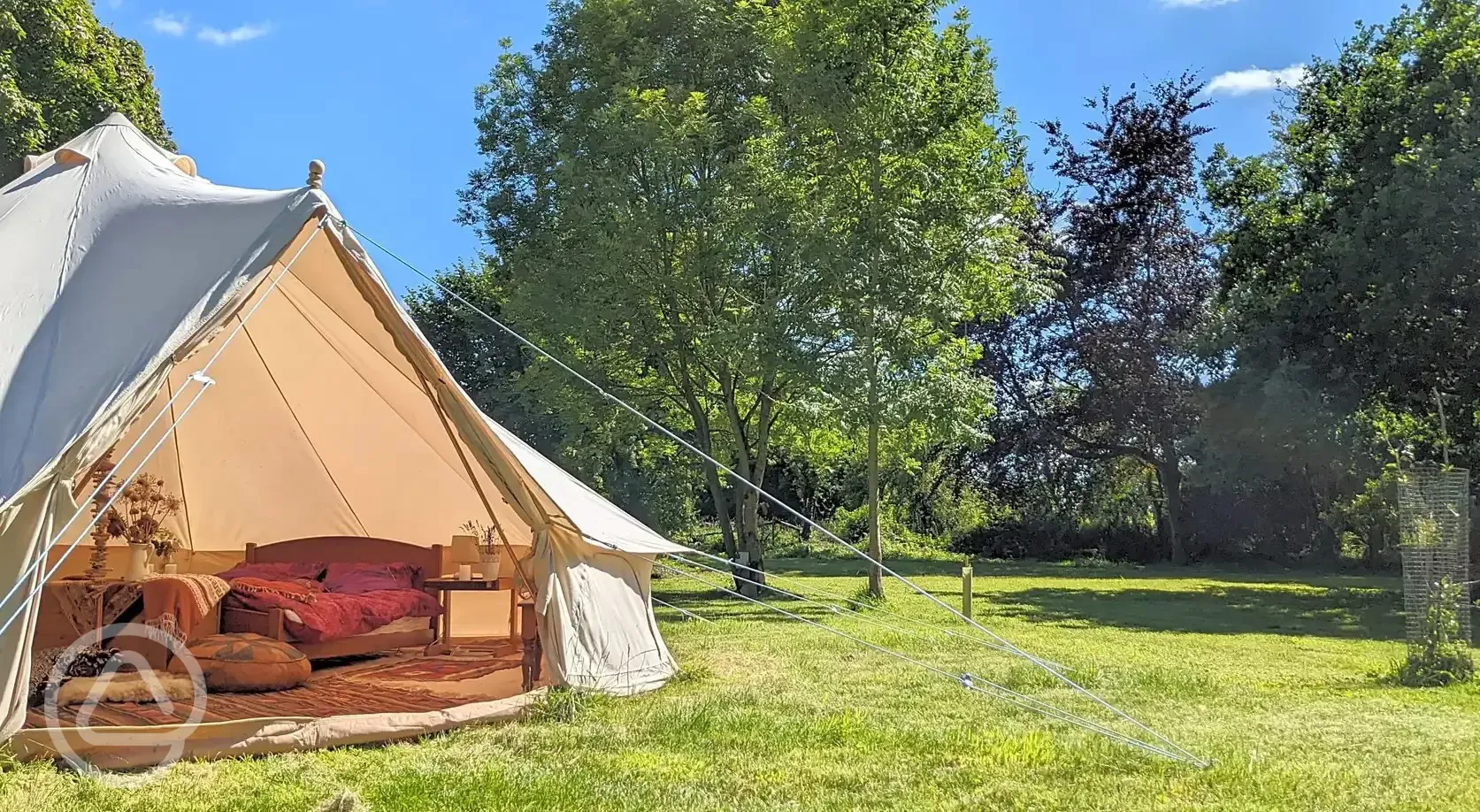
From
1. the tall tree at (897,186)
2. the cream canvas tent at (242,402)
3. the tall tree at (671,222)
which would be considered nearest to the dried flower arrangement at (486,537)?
the cream canvas tent at (242,402)

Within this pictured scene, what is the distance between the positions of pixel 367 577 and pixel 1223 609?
9.92m

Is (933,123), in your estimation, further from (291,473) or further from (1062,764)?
(1062,764)

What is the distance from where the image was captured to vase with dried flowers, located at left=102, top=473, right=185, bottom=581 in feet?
24.4

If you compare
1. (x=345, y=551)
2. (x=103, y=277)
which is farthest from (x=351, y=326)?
(x=345, y=551)

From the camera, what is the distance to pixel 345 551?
9453 millimetres

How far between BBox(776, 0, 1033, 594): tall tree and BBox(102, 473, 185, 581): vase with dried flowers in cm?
655

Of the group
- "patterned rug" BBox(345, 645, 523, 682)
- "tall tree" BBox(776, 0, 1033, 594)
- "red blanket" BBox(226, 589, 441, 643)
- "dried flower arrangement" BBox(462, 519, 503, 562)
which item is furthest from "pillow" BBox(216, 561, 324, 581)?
"tall tree" BBox(776, 0, 1033, 594)

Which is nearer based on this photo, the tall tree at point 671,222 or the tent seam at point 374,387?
the tent seam at point 374,387

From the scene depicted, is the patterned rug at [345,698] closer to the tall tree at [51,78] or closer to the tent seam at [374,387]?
the tent seam at [374,387]

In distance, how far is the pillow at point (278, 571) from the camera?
8.73 metres

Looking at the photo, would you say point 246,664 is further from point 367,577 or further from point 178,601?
point 367,577

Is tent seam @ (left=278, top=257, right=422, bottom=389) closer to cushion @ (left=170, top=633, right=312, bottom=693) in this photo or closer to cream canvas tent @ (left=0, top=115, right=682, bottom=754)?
cream canvas tent @ (left=0, top=115, right=682, bottom=754)

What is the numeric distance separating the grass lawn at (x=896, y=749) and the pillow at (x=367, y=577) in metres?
2.10

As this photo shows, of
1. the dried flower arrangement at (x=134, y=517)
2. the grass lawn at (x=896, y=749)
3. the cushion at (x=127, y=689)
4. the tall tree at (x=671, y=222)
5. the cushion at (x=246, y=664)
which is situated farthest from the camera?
the tall tree at (x=671, y=222)
